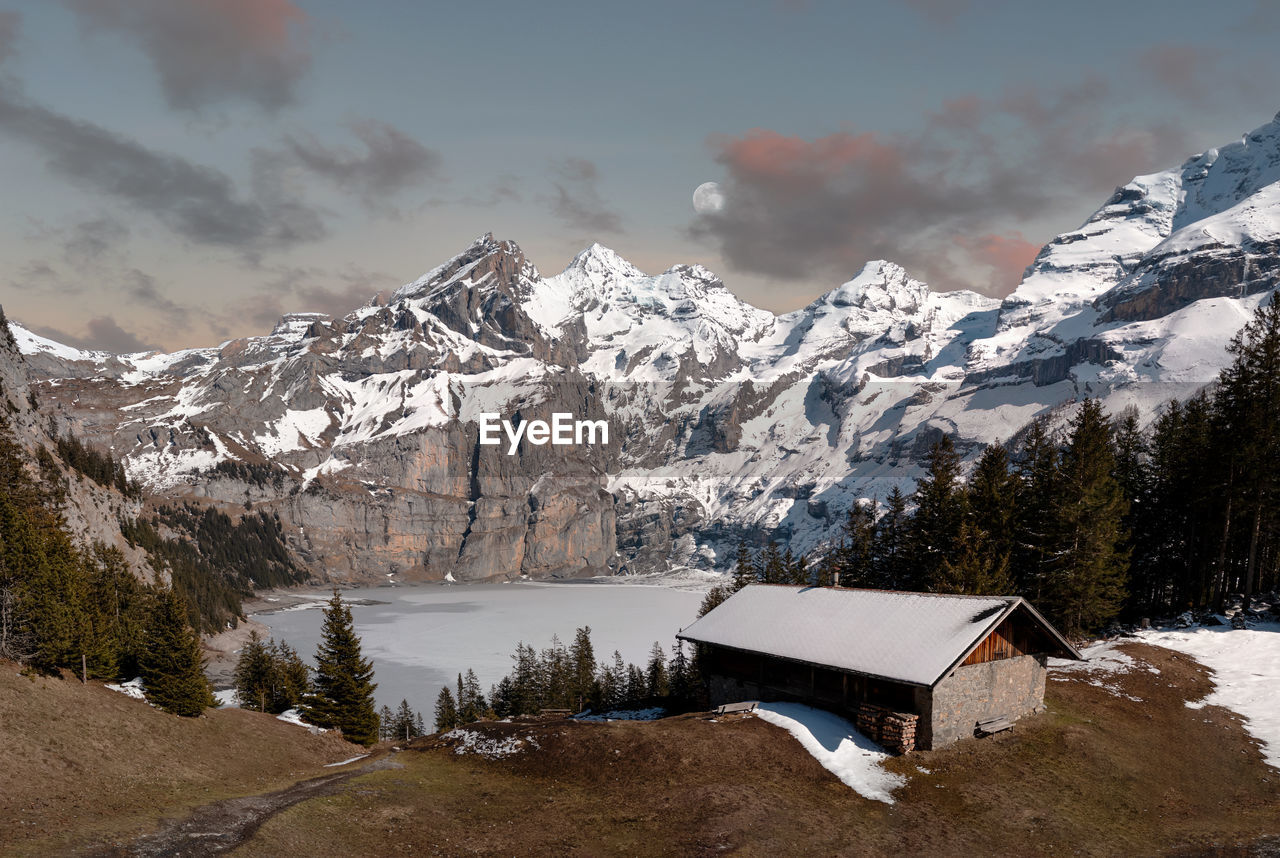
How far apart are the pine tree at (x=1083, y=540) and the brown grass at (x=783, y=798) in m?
15.5

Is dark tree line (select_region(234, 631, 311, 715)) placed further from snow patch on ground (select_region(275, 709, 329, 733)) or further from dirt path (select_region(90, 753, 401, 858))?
dirt path (select_region(90, 753, 401, 858))

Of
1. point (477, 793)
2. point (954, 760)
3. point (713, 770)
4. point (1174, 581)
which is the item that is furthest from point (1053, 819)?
point (1174, 581)

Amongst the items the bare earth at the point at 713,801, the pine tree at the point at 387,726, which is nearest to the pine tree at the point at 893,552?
the bare earth at the point at 713,801

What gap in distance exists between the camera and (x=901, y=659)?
3100 cm

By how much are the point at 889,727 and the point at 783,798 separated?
6.87m

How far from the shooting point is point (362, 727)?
51688 millimetres

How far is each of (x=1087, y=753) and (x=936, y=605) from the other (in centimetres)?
824

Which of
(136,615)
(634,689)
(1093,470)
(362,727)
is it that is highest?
(1093,470)

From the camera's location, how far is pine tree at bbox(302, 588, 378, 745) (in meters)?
51.4

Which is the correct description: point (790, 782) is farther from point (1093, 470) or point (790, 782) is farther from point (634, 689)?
point (634, 689)

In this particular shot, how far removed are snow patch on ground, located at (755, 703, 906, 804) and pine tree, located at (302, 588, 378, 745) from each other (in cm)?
3177

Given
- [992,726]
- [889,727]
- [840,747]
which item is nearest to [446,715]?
[840,747]

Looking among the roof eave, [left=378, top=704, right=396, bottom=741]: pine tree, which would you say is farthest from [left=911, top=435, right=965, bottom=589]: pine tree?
[left=378, top=704, right=396, bottom=741]: pine tree

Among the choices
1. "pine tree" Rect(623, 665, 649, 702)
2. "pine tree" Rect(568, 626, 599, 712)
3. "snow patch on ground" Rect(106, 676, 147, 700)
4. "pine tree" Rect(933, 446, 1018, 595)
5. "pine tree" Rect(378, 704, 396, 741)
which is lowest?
"pine tree" Rect(378, 704, 396, 741)
